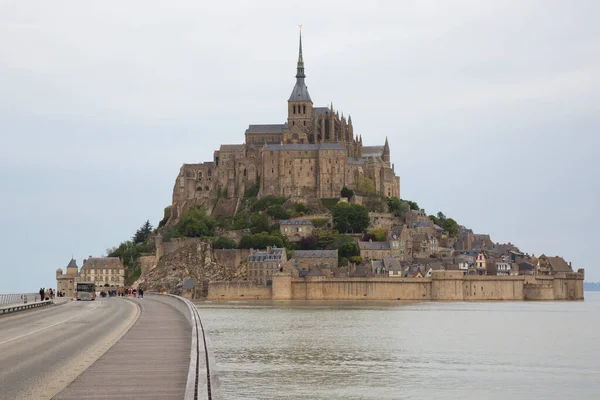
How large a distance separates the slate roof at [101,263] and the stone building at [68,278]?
2.23 metres

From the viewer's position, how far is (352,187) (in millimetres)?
130875

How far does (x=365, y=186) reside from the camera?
131500mm

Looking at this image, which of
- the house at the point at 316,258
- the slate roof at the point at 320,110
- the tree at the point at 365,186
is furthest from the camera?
the slate roof at the point at 320,110

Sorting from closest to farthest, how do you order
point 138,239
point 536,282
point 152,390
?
point 152,390, point 536,282, point 138,239

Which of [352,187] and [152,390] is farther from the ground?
[352,187]

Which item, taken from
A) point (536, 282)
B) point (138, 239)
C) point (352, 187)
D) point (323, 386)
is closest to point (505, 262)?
point (536, 282)

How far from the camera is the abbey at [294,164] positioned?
13025 centimetres

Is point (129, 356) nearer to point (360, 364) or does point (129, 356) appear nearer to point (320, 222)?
point (360, 364)

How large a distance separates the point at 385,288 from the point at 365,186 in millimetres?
25502

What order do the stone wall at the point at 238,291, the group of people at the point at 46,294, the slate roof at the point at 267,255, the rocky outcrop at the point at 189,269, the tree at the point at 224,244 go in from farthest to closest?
the tree at the point at 224,244 < the rocky outcrop at the point at 189,269 < the slate roof at the point at 267,255 < the stone wall at the point at 238,291 < the group of people at the point at 46,294

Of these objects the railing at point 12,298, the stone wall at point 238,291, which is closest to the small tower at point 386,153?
the stone wall at point 238,291

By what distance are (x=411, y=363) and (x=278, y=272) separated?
7331cm

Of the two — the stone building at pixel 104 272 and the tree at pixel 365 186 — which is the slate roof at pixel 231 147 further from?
the stone building at pixel 104 272

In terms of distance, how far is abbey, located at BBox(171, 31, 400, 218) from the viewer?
130250 mm
